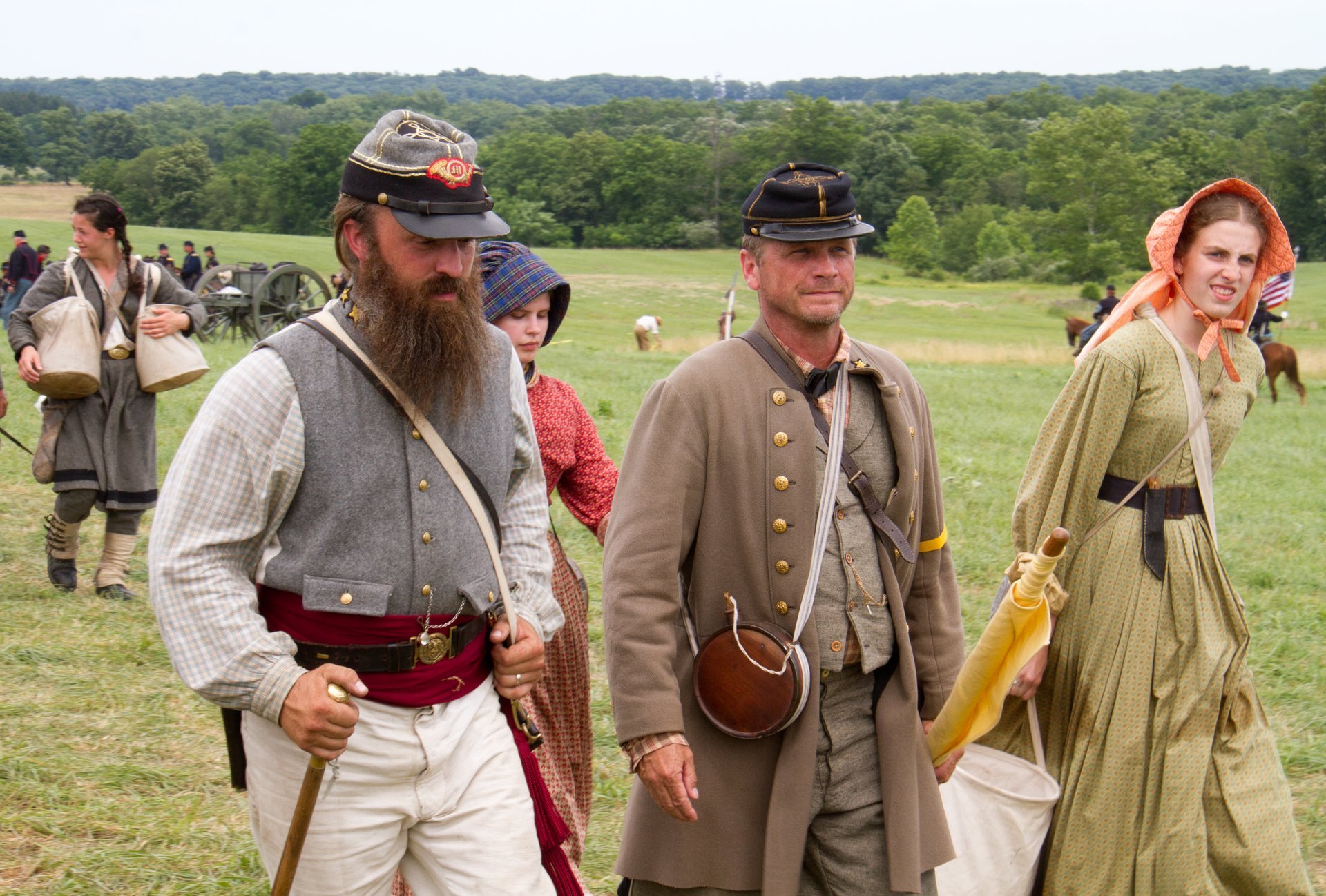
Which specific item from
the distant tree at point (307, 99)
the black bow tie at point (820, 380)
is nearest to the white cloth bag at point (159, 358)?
the black bow tie at point (820, 380)

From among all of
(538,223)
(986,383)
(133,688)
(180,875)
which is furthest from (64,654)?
(538,223)

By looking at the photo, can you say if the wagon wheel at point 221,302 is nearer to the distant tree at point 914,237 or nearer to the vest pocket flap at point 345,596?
the vest pocket flap at point 345,596

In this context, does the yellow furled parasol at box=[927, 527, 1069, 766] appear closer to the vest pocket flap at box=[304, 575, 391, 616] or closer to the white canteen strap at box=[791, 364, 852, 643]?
the white canteen strap at box=[791, 364, 852, 643]

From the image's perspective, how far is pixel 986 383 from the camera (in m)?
20.2

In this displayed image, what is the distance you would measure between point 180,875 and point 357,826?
6.20 ft

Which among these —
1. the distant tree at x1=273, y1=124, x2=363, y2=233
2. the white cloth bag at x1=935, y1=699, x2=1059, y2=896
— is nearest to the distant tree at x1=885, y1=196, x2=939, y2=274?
the distant tree at x1=273, y1=124, x2=363, y2=233

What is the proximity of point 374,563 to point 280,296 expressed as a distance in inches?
893

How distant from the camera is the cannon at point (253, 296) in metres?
23.1

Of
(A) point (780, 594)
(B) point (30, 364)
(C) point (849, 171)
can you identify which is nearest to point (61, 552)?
(B) point (30, 364)

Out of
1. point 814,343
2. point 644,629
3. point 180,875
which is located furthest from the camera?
point 180,875

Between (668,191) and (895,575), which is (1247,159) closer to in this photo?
(668,191)

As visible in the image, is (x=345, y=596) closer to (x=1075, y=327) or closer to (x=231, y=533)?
(x=231, y=533)

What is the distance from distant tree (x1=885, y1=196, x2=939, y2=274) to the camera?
84.6 meters

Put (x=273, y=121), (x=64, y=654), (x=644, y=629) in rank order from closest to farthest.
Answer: (x=644, y=629) < (x=64, y=654) < (x=273, y=121)
